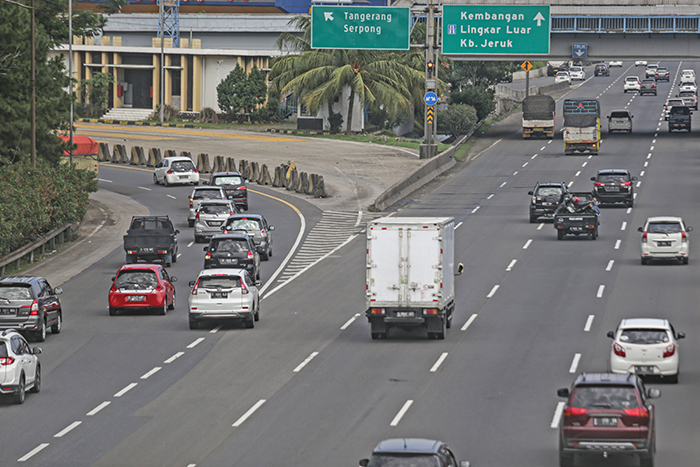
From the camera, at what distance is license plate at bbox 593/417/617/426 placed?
1764 centimetres

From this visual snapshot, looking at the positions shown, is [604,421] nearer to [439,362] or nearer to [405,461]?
[405,461]

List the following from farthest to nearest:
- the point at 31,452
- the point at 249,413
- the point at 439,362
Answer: the point at 439,362
the point at 249,413
the point at 31,452

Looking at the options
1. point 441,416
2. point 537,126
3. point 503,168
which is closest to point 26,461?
point 441,416

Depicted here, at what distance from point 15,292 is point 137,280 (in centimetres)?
508

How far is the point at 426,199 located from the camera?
59906 millimetres

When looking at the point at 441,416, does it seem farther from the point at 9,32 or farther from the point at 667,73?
the point at 667,73

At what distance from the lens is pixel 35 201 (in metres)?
43.8

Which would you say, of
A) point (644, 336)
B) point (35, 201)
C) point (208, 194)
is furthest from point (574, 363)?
point (208, 194)

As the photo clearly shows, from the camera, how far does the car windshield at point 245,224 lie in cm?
4384

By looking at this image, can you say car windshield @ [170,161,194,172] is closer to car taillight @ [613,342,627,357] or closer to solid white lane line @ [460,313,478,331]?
solid white lane line @ [460,313,478,331]

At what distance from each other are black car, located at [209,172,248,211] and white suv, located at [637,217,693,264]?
21.9 metres

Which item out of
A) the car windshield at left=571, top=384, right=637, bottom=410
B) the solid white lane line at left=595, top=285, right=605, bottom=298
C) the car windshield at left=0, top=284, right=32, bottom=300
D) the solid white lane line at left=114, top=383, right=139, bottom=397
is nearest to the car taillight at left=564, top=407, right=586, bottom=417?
the car windshield at left=571, top=384, right=637, bottom=410

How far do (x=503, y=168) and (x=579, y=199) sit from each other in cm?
2440

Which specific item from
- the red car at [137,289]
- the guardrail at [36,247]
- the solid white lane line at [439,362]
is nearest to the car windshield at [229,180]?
the guardrail at [36,247]
